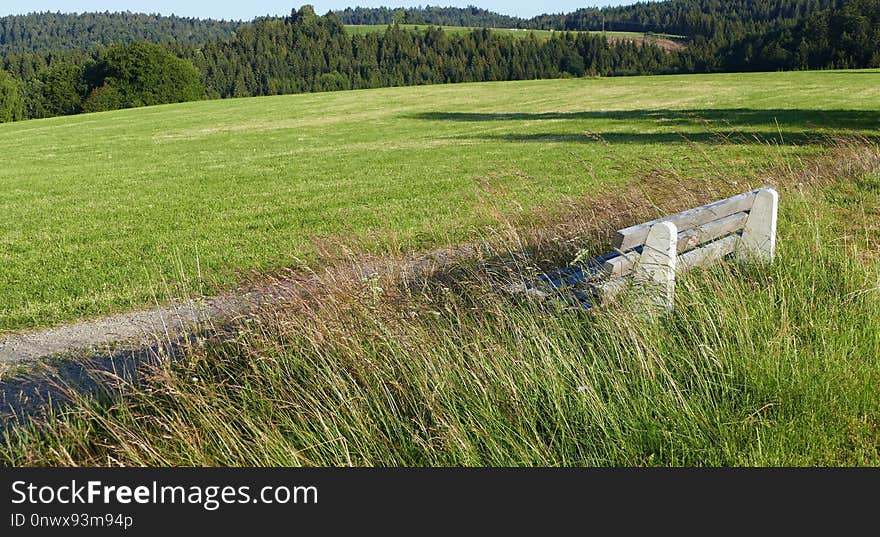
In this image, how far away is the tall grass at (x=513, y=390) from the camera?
4102 millimetres

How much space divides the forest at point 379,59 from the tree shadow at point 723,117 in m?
43.8

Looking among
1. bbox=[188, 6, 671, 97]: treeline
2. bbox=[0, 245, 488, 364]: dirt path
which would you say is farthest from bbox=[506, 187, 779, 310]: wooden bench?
bbox=[188, 6, 671, 97]: treeline

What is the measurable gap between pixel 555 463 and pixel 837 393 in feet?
5.70

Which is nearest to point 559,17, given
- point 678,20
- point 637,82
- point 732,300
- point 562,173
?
point 678,20

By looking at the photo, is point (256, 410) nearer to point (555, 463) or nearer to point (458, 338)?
point (458, 338)

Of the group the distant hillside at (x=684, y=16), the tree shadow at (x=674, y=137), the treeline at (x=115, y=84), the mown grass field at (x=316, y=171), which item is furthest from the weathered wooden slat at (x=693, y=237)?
the distant hillside at (x=684, y=16)

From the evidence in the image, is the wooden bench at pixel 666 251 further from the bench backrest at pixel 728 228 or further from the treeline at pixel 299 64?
the treeline at pixel 299 64

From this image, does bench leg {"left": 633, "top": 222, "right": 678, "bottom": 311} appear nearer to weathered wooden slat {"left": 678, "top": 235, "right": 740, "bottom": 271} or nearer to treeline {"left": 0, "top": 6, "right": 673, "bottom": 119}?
weathered wooden slat {"left": 678, "top": 235, "right": 740, "bottom": 271}

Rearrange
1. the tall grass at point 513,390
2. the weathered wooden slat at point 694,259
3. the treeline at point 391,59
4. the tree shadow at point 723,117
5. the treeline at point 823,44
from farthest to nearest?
the treeline at point 391,59, the treeline at point 823,44, the tree shadow at point 723,117, the weathered wooden slat at point 694,259, the tall grass at point 513,390

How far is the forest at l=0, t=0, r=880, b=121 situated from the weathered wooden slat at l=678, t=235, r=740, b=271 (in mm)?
73383

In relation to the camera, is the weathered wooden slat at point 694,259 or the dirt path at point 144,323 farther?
the dirt path at point 144,323

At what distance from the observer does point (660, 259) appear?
578cm

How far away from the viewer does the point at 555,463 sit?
154 inches

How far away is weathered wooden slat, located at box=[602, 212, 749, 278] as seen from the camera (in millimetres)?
5713
